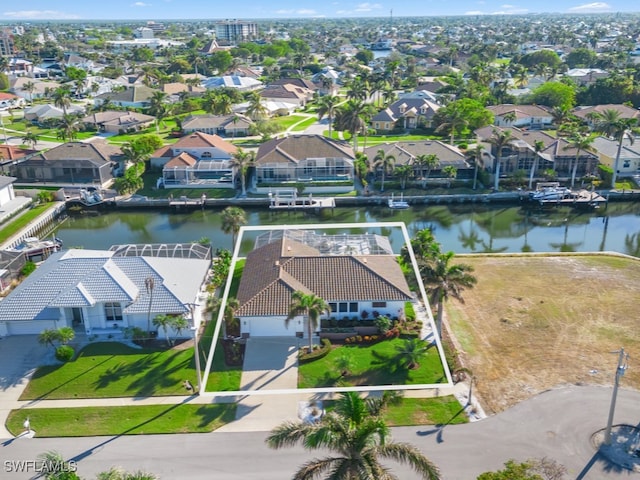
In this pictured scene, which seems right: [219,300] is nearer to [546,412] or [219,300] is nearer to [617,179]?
[546,412]

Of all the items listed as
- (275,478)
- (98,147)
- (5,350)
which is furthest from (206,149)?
(275,478)

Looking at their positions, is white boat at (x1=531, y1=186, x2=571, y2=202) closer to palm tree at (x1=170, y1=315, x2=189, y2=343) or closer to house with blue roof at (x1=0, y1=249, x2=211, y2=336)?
house with blue roof at (x1=0, y1=249, x2=211, y2=336)

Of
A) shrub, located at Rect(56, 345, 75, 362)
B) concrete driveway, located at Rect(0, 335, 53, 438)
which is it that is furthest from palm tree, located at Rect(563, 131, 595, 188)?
concrete driveway, located at Rect(0, 335, 53, 438)

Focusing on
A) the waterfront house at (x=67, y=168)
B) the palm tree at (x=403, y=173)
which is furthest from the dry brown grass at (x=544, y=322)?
the waterfront house at (x=67, y=168)

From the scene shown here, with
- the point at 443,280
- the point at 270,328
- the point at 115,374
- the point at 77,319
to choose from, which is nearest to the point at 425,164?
the point at 443,280

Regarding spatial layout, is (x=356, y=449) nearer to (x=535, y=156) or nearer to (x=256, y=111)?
(x=535, y=156)

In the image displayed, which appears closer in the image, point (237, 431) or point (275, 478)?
point (275, 478)

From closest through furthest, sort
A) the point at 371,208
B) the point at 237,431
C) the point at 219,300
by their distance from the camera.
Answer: the point at 237,431, the point at 219,300, the point at 371,208
